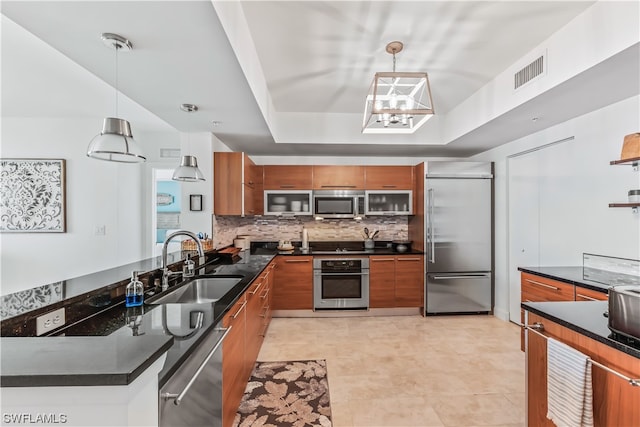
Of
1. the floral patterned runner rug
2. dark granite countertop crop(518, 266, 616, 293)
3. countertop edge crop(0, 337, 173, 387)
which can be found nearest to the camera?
countertop edge crop(0, 337, 173, 387)

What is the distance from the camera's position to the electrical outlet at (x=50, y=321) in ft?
4.15

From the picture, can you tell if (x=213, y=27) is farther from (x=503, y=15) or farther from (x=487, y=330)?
(x=487, y=330)

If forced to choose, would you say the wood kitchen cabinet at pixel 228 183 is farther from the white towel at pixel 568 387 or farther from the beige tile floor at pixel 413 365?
the white towel at pixel 568 387

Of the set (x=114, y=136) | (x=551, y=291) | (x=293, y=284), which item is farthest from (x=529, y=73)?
(x=293, y=284)

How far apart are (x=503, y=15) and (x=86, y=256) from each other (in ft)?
17.1

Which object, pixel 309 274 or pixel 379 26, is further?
pixel 309 274

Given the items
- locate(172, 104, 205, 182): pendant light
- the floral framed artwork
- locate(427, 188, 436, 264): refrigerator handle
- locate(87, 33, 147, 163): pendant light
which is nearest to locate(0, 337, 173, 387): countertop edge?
locate(87, 33, 147, 163): pendant light

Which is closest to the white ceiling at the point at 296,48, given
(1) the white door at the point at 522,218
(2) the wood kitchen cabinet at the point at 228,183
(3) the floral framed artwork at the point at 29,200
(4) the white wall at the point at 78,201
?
(2) the wood kitchen cabinet at the point at 228,183

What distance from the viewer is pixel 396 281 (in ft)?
14.4

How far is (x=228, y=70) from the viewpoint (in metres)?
2.06

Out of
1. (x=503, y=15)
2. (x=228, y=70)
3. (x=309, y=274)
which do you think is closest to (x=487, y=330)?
(x=309, y=274)

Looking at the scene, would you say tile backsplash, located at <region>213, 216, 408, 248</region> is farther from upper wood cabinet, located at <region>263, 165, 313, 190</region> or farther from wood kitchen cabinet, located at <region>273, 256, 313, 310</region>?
wood kitchen cabinet, located at <region>273, 256, 313, 310</region>

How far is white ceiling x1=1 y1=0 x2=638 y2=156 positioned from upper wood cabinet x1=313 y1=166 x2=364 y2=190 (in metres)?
1.31

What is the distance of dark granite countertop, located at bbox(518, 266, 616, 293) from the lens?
2232 mm
